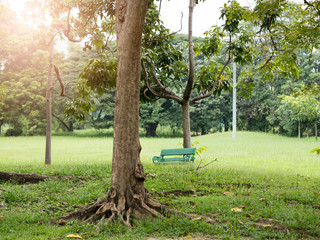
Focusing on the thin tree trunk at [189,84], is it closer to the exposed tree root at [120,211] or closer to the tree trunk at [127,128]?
the tree trunk at [127,128]

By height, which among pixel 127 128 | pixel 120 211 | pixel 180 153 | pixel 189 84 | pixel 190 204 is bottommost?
pixel 190 204

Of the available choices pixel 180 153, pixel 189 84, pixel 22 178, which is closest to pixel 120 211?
pixel 22 178

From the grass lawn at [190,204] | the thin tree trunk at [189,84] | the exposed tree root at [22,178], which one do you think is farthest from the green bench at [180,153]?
the exposed tree root at [22,178]

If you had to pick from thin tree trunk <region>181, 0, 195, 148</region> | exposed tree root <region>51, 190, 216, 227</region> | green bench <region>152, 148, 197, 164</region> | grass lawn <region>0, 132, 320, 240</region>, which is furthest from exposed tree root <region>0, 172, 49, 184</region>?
thin tree trunk <region>181, 0, 195, 148</region>

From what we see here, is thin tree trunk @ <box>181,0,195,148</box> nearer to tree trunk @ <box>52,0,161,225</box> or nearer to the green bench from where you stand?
the green bench

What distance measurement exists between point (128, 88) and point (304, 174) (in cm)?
822

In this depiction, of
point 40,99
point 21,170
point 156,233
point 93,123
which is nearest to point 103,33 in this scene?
point 21,170

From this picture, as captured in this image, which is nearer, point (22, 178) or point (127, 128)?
point (127, 128)

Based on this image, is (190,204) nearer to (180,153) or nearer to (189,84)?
(180,153)

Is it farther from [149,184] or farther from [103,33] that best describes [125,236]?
[103,33]

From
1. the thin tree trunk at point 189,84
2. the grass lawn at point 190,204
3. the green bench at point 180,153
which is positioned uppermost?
the thin tree trunk at point 189,84

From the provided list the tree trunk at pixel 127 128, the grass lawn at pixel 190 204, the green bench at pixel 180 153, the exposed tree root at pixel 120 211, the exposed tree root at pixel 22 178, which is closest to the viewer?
the grass lawn at pixel 190 204

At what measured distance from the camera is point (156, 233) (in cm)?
473

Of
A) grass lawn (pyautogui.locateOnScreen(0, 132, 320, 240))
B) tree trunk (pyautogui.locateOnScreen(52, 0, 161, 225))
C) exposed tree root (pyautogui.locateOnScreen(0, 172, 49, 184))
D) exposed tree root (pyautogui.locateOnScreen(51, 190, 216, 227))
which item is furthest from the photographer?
exposed tree root (pyautogui.locateOnScreen(0, 172, 49, 184))
